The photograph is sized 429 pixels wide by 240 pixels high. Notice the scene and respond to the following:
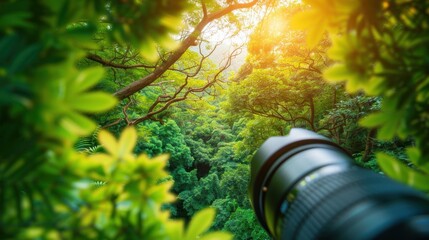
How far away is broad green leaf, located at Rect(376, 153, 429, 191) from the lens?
638 mm

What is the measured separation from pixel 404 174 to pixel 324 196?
0.62ft

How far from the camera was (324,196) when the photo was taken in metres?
0.71

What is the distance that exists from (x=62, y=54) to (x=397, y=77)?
0.65 metres

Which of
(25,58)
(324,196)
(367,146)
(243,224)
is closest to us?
(25,58)

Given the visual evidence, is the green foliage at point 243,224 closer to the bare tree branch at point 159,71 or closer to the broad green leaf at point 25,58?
the bare tree branch at point 159,71

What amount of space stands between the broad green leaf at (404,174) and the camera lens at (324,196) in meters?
0.03

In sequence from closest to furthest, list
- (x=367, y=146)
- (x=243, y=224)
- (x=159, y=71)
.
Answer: (x=159, y=71)
(x=367, y=146)
(x=243, y=224)

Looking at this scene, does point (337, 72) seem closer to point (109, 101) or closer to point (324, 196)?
point (324, 196)

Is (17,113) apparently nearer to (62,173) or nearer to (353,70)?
(62,173)

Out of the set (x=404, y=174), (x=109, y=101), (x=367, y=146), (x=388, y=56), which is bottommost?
(x=367, y=146)

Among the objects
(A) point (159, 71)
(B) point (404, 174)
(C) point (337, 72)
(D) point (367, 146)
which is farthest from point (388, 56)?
(D) point (367, 146)

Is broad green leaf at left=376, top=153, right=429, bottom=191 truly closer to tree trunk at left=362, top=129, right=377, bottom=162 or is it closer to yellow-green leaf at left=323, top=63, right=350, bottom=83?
yellow-green leaf at left=323, top=63, right=350, bottom=83

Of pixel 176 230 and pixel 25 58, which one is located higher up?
pixel 25 58

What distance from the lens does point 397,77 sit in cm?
59
